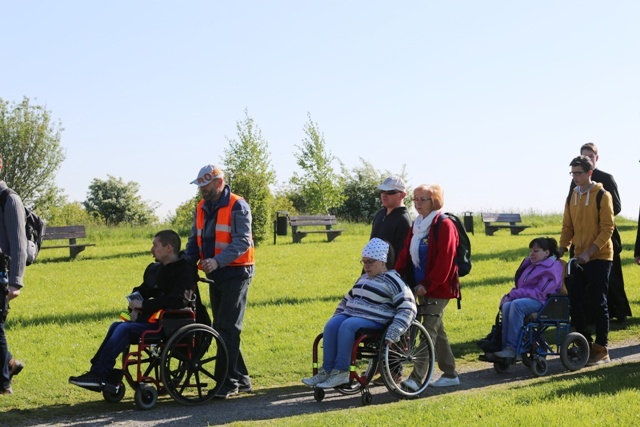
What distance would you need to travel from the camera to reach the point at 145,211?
7162cm

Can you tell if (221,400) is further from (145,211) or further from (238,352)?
(145,211)

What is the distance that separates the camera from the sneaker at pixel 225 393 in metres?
8.79

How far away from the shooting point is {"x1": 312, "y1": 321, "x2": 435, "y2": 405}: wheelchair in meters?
8.23

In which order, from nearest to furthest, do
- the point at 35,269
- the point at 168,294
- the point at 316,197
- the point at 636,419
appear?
the point at 636,419 < the point at 168,294 < the point at 35,269 < the point at 316,197

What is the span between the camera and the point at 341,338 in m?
8.21

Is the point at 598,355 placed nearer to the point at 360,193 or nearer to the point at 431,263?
the point at 431,263

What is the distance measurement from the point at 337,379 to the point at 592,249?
12.2 feet

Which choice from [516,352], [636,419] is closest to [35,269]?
[516,352]

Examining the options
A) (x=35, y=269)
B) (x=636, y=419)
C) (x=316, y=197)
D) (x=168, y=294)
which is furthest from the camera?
(x=316, y=197)

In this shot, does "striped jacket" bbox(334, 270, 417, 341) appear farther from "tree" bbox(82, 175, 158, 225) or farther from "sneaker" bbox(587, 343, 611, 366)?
"tree" bbox(82, 175, 158, 225)

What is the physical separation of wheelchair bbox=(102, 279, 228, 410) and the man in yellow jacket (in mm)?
4138

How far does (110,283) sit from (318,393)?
11.8 metres

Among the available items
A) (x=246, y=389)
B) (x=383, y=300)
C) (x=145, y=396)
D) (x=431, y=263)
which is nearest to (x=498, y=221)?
(x=431, y=263)

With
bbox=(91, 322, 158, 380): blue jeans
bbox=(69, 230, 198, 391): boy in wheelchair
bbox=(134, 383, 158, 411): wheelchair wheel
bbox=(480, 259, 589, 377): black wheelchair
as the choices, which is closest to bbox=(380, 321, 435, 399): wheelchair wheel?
bbox=(480, 259, 589, 377): black wheelchair
